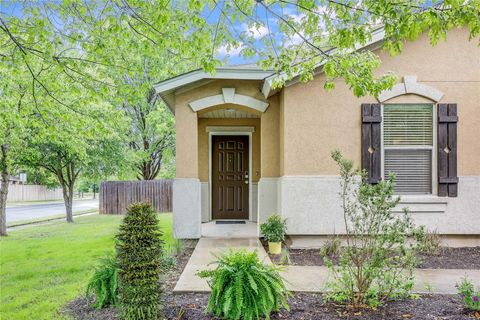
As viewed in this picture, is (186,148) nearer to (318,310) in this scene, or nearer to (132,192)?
(318,310)

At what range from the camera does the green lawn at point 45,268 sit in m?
5.05

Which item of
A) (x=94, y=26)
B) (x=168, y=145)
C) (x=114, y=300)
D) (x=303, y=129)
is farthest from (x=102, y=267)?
(x=168, y=145)

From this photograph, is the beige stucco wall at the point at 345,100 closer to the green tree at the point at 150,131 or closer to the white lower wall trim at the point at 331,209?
the white lower wall trim at the point at 331,209

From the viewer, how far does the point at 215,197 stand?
11.1 meters

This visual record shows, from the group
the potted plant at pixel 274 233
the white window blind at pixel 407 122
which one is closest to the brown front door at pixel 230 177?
the potted plant at pixel 274 233

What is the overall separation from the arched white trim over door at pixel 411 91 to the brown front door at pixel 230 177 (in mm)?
4559

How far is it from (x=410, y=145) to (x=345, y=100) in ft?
5.18

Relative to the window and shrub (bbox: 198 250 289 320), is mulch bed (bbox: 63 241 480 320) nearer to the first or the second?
shrub (bbox: 198 250 289 320)

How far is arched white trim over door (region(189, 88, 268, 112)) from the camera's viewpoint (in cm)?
833

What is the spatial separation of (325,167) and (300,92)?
1.61m

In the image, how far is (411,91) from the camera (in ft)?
24.5

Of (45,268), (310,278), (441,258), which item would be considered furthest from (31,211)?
(441,258)

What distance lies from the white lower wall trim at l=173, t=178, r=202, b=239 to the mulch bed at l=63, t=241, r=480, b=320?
3497 mm

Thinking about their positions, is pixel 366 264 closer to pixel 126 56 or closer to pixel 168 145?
pixel 126 56
